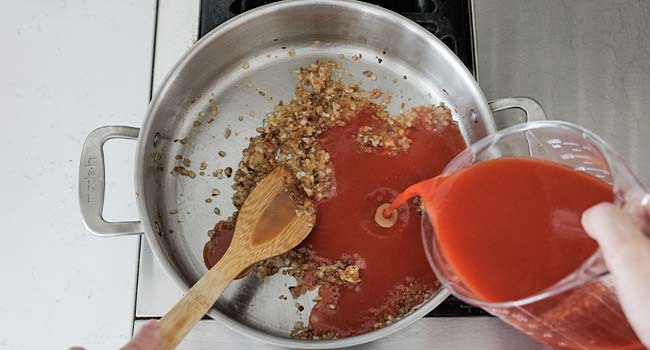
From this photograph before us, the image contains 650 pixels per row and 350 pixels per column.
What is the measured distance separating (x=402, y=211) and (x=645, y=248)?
454mm

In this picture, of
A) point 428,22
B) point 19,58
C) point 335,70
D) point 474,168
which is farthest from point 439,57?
Answer: point 19,58

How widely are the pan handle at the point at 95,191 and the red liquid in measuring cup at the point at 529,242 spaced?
0.44 metres

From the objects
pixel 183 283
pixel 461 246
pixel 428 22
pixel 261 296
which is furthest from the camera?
pixel 428 22

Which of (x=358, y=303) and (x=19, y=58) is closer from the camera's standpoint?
(x=358, y=303)

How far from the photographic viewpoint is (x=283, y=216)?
87 cm

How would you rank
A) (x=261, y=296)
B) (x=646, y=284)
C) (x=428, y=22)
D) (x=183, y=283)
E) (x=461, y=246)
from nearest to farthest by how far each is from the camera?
(x=646, y=284), (x=461, y=246), (x=183, y=283), (x=261, y=296), (x=428, y=22)

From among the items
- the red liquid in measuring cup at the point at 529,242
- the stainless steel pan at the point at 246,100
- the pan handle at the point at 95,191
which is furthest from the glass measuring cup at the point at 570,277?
the pan handle at the point at 95,191

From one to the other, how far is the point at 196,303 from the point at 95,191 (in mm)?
223

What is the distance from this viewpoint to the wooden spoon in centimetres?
77

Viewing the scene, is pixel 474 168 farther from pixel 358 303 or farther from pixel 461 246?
pixel 358 303

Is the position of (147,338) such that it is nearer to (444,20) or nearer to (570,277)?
(570,277)

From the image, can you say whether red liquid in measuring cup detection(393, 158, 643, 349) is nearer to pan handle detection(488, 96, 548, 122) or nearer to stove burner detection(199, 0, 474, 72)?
pan handle detection(488, 96, 548, 122)

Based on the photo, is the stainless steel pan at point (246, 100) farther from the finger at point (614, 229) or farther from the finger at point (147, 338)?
the finger at point (614, 229)

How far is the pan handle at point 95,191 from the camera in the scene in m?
0.79
